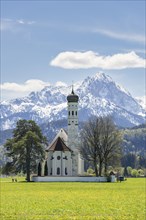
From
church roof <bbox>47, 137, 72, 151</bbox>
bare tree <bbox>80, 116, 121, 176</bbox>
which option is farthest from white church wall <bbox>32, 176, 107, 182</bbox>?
church roof <bbox>47, 137, 72, 151</bbox>

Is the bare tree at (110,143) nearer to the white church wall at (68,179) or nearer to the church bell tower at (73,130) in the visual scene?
the white church wall at (68,179)

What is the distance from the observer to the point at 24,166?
9462 cm

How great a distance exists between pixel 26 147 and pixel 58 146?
23109 millimetres

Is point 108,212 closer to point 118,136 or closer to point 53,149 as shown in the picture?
point 118,136

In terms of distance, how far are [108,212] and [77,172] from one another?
90.5 metres

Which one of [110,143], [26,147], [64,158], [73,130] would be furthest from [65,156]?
[26,147]

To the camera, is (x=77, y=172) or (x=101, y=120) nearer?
(x=101, y=120)

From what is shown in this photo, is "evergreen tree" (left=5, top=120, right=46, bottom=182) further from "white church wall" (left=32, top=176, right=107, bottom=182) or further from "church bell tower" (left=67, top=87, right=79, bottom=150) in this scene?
"church bell tower" (left=67, top=87, right=79, bottom=150)

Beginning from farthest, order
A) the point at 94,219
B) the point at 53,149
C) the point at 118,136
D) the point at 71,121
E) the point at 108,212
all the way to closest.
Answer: the point at 71,121
the point at 53,149
the point at 118,136
the point at 108,212
the point at 94,219

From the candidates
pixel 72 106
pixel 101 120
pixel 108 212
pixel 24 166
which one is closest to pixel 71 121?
pixel 72 106

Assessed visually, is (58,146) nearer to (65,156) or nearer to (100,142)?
(65,156)

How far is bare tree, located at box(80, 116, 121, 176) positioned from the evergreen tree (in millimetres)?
9291

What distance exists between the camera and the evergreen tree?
92.0 m

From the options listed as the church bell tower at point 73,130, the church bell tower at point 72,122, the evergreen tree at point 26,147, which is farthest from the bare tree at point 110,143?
the church bell tower at point 72,122
